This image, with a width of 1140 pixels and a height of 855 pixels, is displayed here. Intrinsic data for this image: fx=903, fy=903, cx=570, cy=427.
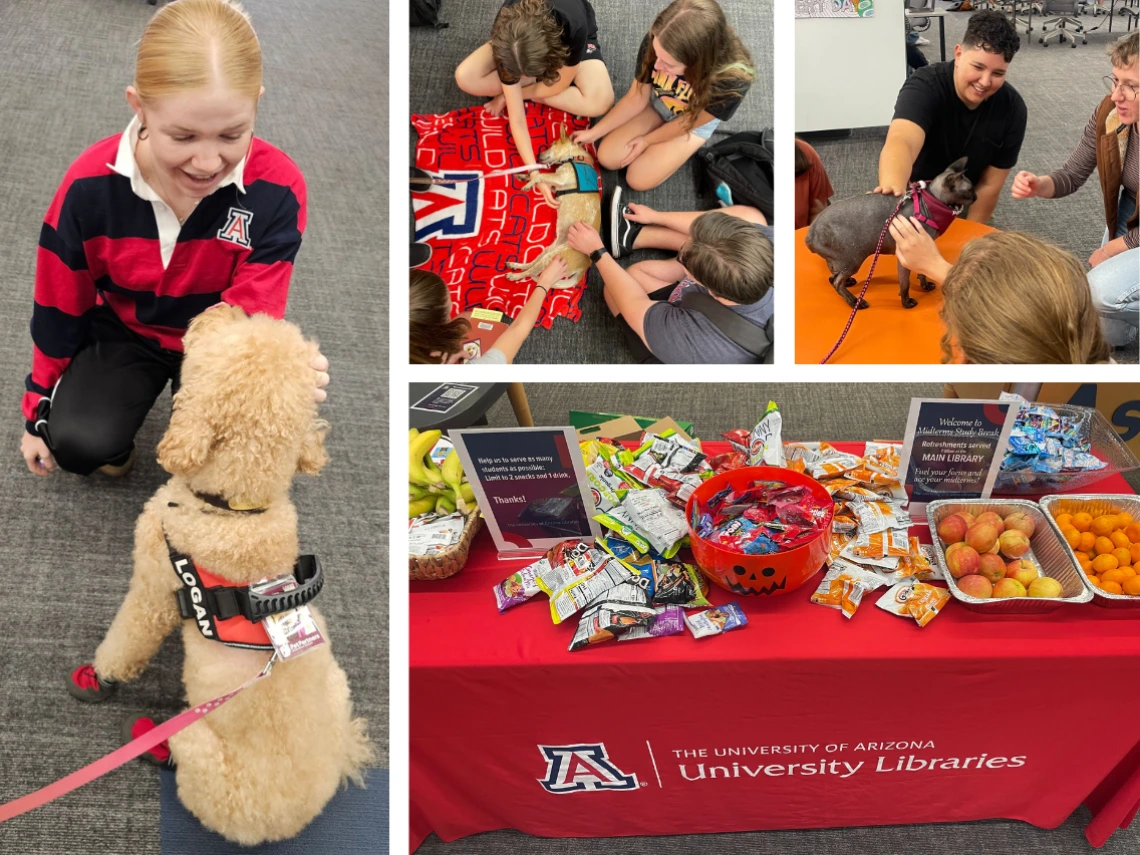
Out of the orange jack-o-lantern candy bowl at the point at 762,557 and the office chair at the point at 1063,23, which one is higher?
the office chair at the point at 1063,23

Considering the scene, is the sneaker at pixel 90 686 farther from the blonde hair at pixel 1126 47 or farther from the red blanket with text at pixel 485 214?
the blonde hair at pixel 1126 47

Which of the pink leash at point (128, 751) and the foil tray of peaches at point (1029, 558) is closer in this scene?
the pink leash at point (128, 751)

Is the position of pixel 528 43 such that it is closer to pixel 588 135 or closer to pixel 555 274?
pixel 588 135

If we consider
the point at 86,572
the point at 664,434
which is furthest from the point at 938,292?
the point at 86,572

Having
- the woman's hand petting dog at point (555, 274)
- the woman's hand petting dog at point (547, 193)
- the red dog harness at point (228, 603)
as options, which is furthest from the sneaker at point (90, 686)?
the woman's hand petting dog at point (547, 193)

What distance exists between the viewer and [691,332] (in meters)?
1.69

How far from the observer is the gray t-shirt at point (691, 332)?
1653mm

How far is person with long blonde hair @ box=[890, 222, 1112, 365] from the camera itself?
1541 mm

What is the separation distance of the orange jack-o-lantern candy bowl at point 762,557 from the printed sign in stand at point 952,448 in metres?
0.24

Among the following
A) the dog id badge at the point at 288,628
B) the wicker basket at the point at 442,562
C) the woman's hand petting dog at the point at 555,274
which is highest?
the woman's hand petting dog at the point at 555,274

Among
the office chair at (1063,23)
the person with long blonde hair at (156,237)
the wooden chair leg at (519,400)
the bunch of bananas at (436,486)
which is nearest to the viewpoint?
the office chair at (1063,23)

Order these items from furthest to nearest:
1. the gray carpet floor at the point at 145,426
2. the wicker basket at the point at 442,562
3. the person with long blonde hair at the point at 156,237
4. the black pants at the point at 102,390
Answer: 1. the black pants at the point at 102,390
2. the gray carpet floor at the point at 145,426
3. the wicker basket at the point at 442,562
4. the person with long blonde hair at the point at 156,237

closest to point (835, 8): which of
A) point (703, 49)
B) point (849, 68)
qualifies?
point (849, 68)

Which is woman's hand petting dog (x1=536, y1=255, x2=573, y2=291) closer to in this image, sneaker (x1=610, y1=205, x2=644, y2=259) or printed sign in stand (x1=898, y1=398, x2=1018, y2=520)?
sneaker (x1=610, y1=205, x2=644, y2=259)
